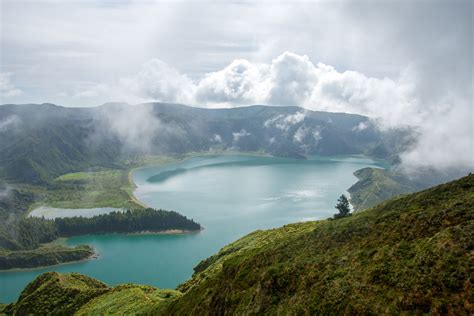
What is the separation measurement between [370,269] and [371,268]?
0.38 feet

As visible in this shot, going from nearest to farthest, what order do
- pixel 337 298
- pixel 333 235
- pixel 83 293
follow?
pixel 337 298 < pixel 333 235 < pixel 83 293

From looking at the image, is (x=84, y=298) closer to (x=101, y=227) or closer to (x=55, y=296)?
(x=55, y=296)

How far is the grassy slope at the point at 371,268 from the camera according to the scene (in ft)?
61.6

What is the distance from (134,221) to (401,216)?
185 metres

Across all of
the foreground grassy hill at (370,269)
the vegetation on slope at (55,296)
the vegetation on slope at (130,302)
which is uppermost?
the foreground grassy hill at (370,269)

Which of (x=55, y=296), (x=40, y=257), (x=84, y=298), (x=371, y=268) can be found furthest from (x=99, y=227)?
(x=371, y=268)

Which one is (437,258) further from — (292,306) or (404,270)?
(292,306)

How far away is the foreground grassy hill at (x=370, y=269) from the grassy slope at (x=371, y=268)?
5 centimetres

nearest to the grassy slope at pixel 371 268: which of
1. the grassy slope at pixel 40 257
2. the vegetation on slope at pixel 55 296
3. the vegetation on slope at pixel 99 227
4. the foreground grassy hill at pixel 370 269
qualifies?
the foreground grassy hill at pixel 370 269

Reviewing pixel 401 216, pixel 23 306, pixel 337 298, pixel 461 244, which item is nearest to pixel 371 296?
pixel 337 298

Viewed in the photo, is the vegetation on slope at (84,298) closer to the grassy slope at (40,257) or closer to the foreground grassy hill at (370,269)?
the foreground grassy hill at (370,269)

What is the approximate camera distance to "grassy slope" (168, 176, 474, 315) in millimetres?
18781

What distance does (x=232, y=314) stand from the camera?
2833 centimetres

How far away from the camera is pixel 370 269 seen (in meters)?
22.6
